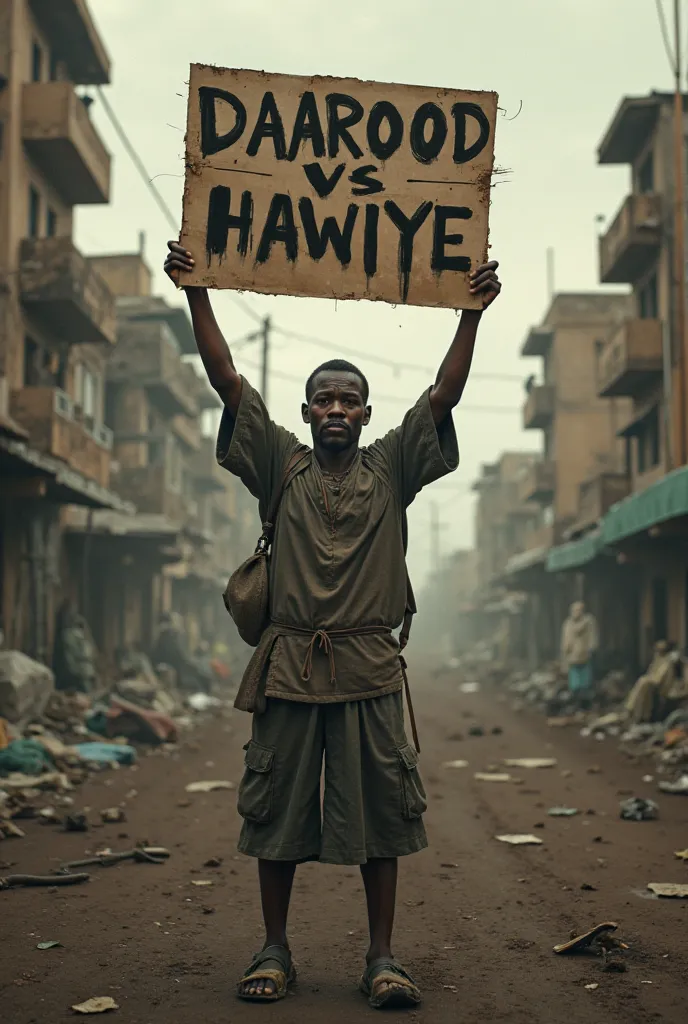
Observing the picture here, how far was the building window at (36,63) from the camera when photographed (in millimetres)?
19938

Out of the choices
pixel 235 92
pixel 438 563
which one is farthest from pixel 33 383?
pixel 438 563

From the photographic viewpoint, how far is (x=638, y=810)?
8.24 metres

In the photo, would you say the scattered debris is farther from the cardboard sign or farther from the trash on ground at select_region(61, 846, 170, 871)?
the cardboard sign

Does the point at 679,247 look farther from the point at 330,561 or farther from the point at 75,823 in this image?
the point at 330,561

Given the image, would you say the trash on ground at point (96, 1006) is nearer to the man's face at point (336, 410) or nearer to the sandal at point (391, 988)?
the sandal at point (391, 988)

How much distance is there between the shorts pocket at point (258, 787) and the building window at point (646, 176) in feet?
75.9

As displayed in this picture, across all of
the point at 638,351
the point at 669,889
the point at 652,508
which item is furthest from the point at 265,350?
the point at 669,889

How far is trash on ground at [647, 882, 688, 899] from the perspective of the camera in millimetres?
5402

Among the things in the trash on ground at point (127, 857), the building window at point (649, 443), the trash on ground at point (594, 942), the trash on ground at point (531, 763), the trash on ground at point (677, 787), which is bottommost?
the trash on ground at point (531, 763)

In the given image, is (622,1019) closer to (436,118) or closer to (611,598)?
(436,118)

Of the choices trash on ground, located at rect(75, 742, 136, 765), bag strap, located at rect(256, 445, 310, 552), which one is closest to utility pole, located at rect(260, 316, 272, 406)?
trash on ground, located at rect(75, 742, 136, 765)

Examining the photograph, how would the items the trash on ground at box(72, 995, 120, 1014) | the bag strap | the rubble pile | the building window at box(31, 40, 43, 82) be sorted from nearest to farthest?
the trash on ground at box(72, 995, 120, 1014), the bag strap, the rubble pile, the building window at box(31, 40, 43, 82)

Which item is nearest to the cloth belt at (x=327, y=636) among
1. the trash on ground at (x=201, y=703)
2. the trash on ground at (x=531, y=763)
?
the trash on ground at (x=531, y=763)

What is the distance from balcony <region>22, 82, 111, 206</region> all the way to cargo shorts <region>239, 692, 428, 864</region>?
17.2m
